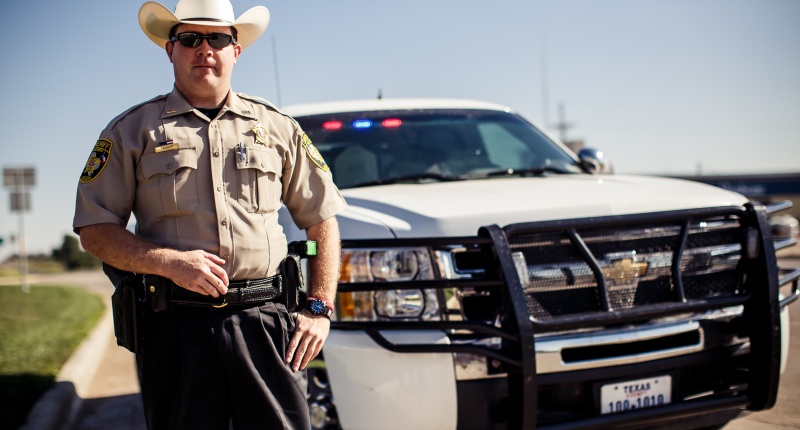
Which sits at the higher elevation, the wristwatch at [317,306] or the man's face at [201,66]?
the man's face at [201,66]

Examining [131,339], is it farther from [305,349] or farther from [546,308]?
[546,308]

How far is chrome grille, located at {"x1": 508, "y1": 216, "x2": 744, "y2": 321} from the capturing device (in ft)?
11.2

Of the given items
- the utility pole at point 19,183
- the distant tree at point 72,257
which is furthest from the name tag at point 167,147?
the distant tree at point 72,257

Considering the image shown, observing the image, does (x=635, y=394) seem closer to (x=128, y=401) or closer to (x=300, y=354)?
(x=300, y=354)

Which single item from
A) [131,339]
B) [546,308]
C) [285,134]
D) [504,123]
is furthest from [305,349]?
[504,123]

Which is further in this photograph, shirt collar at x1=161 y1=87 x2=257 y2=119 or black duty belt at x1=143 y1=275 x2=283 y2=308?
shirt collar at x1=161 y1=87 x2=257 y2=119

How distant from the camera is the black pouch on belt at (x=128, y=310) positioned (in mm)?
2699

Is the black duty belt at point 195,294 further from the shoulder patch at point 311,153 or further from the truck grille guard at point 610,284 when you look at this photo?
the truck grille guard at point 610,284

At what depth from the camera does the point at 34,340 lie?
9273 millimetres

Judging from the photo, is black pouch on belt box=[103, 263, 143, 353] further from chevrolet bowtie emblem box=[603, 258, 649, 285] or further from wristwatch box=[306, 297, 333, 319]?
chevrolet bowtie emblem box=[603, 258, 649, 285]

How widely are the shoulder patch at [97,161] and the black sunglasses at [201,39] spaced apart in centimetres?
42

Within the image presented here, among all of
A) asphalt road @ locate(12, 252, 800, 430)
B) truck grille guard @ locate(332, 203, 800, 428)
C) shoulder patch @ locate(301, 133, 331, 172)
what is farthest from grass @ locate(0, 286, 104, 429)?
truck grille guard @ locate(332, 203, 800, 428)

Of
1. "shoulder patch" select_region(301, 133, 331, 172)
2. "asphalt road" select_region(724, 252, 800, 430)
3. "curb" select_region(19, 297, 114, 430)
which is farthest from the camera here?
"curb" select_region(19, 297, 114, 430)

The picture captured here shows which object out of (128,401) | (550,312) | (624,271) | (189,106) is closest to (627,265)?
(624,271)
